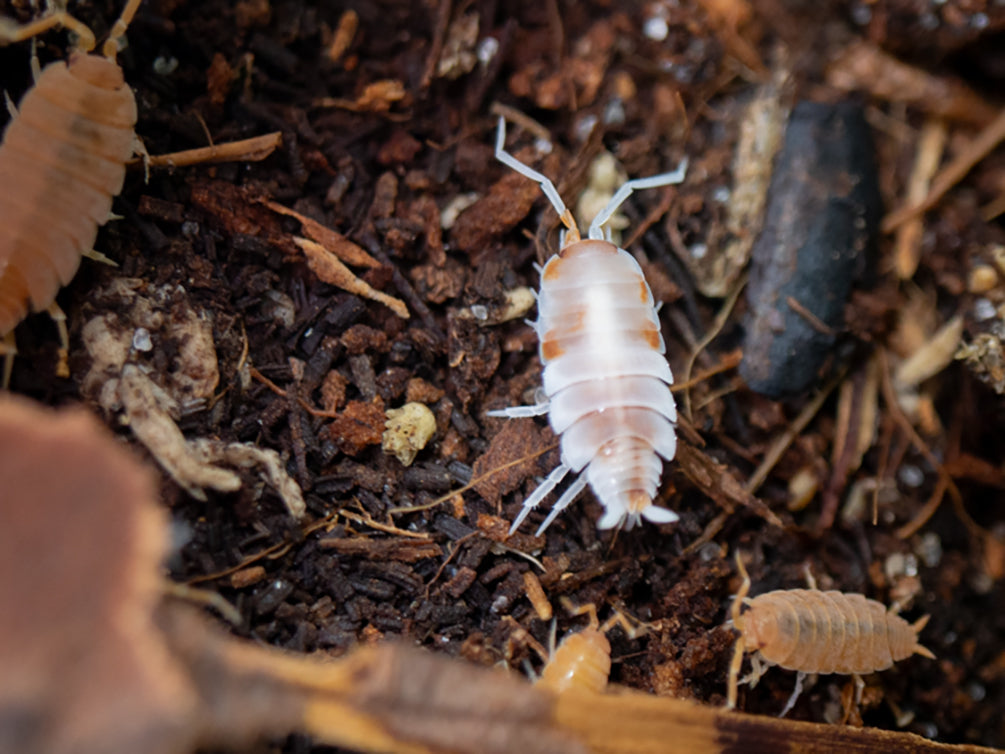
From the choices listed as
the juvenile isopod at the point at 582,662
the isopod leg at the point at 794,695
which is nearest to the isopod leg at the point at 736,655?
the isopod leg at the point at 794,695

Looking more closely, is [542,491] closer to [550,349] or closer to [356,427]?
[550,349]

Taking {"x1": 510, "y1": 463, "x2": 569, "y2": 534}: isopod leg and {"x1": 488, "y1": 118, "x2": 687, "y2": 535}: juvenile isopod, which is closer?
{"x1": 488, "y1": 118, "x2": 687, "y2": 535}: juvenile isopod

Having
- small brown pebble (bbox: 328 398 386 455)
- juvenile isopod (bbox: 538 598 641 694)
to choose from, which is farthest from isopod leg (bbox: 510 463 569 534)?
small brown pebble (bbox: 328 398 386 455)

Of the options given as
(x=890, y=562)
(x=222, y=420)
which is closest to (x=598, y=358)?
(x=222, y=420)

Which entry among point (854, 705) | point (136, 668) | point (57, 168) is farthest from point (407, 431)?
point (854, 705)

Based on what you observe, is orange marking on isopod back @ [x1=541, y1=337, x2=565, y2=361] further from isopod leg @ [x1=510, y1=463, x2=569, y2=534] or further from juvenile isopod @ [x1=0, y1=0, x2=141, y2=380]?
juvenile isopod @ [x1=0, y1=0, x2=141, y2=380]

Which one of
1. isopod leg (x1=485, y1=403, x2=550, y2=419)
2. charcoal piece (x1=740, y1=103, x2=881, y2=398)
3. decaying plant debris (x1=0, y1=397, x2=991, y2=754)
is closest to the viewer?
decaying plant debris (x1=0, y1=397, x2=991, y2=754)

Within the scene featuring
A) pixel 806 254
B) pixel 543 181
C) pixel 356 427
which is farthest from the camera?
pixel 806 254
